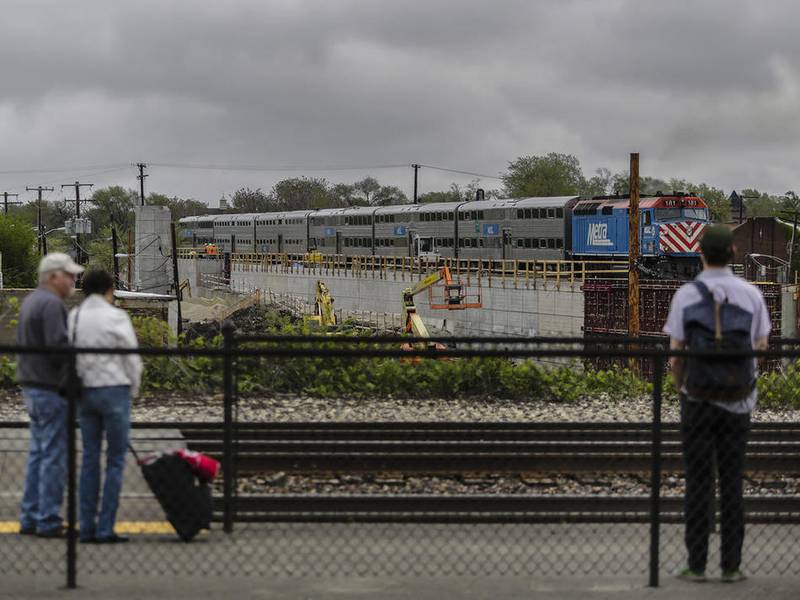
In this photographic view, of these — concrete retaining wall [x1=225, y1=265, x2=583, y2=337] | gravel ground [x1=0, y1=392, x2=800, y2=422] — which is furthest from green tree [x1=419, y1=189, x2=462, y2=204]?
gravel ground [x1=0, y1=392, x2=800, y2=422]

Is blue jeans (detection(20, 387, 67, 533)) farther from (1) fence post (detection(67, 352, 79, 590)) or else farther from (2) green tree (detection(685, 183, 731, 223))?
(2) green tree (detection(685, 183, 731, 223))

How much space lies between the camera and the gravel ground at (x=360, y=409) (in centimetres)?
993

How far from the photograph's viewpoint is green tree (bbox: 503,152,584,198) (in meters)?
132

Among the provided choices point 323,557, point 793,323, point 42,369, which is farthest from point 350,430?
point 793,323

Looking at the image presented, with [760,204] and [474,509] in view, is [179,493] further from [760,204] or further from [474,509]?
[760,204]

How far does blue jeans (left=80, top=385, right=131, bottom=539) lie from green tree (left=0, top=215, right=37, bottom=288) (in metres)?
74.5

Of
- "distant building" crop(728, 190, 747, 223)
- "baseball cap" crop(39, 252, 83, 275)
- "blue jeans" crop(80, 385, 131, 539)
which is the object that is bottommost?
"blue jeans" crop(80, 385, 131, 539)

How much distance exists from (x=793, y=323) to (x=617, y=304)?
7.68 meters

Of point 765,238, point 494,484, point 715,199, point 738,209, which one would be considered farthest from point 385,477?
point 715,199

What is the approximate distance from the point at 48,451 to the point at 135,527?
944 millimetres

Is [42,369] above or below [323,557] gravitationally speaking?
above

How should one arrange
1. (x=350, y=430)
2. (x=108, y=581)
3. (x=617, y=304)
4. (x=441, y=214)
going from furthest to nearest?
1. (x=441, y=214)
2. (x=617, y=304)
3. (x=350, y=430)
4. (x=108, y=581)

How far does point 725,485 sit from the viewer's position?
6352 mm

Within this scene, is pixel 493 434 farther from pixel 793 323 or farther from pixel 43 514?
pixel 793 323
